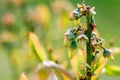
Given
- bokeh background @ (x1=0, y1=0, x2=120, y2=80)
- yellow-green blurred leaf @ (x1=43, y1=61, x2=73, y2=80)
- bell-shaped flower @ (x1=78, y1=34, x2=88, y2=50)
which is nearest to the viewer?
bell-shaped flower @ (x1=78, y1=34, x2=88, y2=50)

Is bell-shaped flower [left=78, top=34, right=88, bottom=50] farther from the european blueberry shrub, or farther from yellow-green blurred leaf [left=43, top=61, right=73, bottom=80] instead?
yellow-green blurred leaf [left=43, top=61, right=73, bottom=80]

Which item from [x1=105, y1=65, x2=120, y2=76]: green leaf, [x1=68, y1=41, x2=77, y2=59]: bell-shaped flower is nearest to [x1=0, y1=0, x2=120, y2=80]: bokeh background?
[x1=105, y1=65, x2=120, y2=76]: green leaf

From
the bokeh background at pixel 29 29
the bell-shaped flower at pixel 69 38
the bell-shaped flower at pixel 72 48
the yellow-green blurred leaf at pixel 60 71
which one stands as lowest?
the yellow-green blurred leaf at pixel 60 71

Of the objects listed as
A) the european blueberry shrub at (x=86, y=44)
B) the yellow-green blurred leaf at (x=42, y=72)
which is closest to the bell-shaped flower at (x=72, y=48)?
the european blueberry shrub at (x=86, y=44)

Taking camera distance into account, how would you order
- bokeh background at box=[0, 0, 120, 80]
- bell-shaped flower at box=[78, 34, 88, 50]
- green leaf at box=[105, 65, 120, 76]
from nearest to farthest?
1. bell-shaped flower at box=[78, 34, 88, 50]
2. green leaf at box=[105, 65, 120, 76]
3. bokeh background at box=[0, 0, 120, 80]

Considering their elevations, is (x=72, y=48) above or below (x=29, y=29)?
below

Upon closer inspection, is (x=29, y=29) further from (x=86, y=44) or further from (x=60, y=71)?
(x=86, y=44)

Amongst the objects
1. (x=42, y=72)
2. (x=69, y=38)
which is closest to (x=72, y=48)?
(x=69, y=38)

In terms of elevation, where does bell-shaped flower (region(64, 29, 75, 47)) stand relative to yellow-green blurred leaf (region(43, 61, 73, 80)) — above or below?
above

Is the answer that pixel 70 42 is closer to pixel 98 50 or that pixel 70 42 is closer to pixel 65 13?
pixel 98 50

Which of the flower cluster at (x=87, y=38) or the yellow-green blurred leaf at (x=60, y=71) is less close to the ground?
the flower cluster at (x=87, y=38)

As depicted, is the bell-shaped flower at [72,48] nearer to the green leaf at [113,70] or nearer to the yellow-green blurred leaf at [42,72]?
the yellow-green blurred leaf at [42,72]

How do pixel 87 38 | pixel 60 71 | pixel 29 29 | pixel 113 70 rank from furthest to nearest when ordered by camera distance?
1. pixel 29 29
2. pixel 113 70
3. pixel 60 71
4. pixel 87 38

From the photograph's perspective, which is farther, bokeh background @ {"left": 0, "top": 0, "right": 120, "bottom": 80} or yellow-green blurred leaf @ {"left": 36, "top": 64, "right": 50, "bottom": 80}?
bokeh background @ {"left": 0, "top": 0, "right": 120, "bottom": 80}
